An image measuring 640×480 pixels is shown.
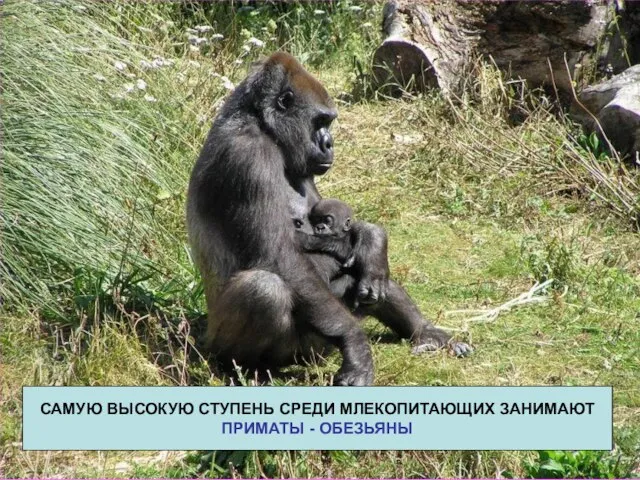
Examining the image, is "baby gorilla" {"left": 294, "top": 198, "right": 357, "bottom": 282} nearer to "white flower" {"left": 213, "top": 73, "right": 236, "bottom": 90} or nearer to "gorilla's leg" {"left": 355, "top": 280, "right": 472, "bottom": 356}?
"gorilla's leg" {"left": 355, "top": 280, "right": 472, "bottom": 356}

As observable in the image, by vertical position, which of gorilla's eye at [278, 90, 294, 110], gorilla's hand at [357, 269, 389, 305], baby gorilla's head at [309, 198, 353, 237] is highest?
gorilla's eye at [278, 90, 294, 110]

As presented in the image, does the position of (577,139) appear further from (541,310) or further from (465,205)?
(541,310)

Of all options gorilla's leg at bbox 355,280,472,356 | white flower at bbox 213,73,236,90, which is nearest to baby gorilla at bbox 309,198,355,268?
gorilla's leg at bbox 355,280,472,356

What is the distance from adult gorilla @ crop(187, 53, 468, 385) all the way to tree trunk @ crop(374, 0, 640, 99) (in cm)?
357

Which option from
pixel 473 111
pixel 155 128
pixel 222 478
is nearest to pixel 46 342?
pixel 222 478

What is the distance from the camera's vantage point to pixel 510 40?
8094 millimetres

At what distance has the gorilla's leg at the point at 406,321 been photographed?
4891 millimetres

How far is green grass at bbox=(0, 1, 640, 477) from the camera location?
13.8 feet

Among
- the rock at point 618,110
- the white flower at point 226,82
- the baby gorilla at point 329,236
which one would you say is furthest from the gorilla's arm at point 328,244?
the rock at point 618,110

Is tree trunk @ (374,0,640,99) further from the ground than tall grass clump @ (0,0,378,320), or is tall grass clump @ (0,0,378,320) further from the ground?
tree trunk @ (374,0,640,99)

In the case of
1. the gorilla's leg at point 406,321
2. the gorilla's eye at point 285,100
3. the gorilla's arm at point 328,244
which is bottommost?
the gorilla's leg at point 406,321

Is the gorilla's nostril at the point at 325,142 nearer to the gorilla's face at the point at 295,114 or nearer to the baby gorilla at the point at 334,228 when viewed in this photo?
the gorilla's face at the point at 295,114

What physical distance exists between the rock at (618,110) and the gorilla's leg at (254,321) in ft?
11.0

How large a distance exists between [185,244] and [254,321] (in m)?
1.50
